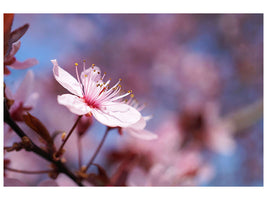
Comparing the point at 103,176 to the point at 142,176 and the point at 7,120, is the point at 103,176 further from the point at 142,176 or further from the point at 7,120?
the point at 7,120

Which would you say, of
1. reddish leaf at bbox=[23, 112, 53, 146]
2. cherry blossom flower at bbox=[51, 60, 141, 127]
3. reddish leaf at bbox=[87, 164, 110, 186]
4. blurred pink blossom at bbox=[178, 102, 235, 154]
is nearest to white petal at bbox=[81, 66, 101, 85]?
cherry blossom flower at bbox=[51, 60, 141, 127]

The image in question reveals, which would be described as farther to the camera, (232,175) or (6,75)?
(232,175)

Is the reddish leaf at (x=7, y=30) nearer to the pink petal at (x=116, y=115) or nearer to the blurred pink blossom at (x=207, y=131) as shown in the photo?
the pink petal at (x=116, y=115)

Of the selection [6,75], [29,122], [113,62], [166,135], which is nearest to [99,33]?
[113,62]

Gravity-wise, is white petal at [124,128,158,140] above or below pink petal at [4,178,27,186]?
above

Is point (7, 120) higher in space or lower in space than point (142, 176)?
higher

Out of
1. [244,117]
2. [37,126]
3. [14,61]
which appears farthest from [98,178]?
[244,117]

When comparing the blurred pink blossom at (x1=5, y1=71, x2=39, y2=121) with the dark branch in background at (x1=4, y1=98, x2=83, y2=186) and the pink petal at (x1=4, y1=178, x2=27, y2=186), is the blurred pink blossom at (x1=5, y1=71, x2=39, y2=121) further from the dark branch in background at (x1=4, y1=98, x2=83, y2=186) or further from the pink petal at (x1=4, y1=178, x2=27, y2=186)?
the pink petal at (x1=4, y1=178, x2=27, y2=186)
